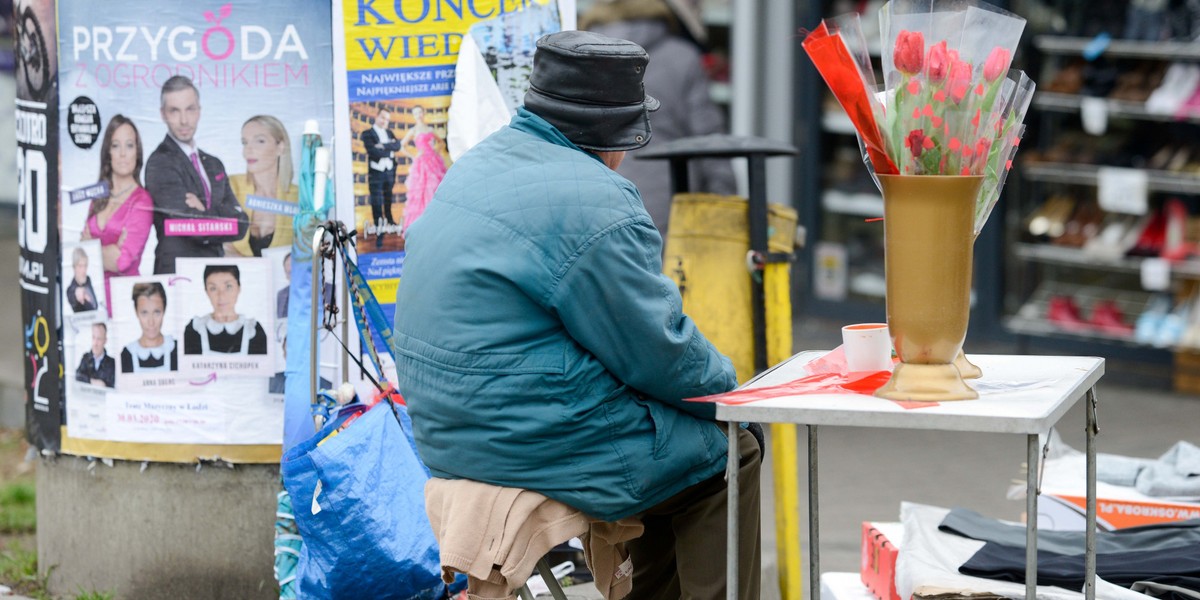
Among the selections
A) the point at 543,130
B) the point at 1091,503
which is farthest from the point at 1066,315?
the point at 543,130

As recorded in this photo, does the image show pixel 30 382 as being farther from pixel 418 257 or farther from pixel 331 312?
pixel 418 257

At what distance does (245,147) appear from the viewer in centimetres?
399

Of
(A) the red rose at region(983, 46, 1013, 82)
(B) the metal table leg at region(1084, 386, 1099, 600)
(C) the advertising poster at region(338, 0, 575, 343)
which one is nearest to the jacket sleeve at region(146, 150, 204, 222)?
(C) the advertising poster at region(338, 0, 575, 343)

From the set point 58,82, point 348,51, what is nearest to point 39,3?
point 58,82

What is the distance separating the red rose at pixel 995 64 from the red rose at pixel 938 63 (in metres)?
0.08

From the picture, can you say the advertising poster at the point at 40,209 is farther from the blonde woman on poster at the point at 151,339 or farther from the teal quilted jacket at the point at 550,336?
the teal quilted jacket at the point at 550,336

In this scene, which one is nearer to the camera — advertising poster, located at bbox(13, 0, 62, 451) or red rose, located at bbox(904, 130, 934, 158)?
red rose, located at bbox(904, 130, 934, 158)

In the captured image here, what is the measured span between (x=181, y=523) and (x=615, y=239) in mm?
Result: 1925

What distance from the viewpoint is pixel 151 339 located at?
161 inches

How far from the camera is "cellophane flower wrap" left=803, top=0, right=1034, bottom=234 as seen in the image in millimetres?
2639

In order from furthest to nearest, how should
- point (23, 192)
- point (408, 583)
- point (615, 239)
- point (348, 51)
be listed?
point (23, 192)
point (348, 51)
point (408, 583)
point (615, 239)

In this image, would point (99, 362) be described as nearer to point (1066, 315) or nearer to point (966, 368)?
point (966, 368)

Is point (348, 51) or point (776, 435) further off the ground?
point (348, 51)

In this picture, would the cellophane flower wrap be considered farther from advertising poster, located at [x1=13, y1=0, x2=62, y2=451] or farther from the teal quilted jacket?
advertising poster, located at [x1=13, y1=0, x2=62, y2=451]
